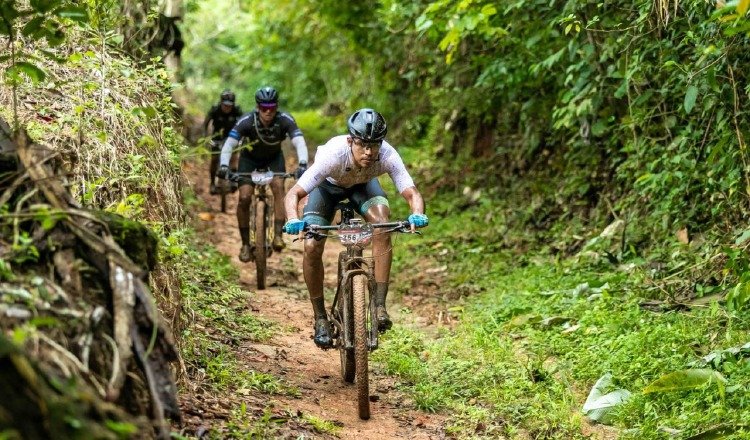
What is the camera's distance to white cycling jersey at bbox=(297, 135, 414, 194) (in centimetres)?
672

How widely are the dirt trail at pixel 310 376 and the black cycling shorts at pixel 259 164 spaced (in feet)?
4.30

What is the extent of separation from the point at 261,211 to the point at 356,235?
4028 mm

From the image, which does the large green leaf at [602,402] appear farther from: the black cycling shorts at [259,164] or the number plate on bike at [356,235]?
the black cycling shorts at [259,164]

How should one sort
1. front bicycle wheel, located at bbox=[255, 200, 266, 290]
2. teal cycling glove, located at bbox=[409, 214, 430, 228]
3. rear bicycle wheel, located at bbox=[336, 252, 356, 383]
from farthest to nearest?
front bicycle wheel, located at bbox=[255, 200, 266, 290]
rear bicycle wheel, located at bbox=[336, 252, 356, 383]
teal cycling glove, located at bbox=[409, 214, 430, 228]

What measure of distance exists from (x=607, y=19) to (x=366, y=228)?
13.8 ft

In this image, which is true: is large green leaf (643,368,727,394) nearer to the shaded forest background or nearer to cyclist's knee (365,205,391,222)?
the shaded forest background

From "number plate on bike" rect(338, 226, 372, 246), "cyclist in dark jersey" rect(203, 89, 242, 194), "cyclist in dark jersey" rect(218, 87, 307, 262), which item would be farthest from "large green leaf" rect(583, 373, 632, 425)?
"cyclist in dark jersey" rect(203, 89, 242, 194)

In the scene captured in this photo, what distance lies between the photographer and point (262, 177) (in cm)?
1019

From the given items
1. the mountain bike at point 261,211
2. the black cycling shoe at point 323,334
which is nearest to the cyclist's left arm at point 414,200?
the black cycling shoe at point 323,334

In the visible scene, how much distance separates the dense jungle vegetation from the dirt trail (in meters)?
0.23

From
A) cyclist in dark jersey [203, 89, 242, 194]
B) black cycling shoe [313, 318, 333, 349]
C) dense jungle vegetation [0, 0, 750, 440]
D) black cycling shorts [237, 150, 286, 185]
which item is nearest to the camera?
dense jungle vegetation [0, 0, 750, 440]

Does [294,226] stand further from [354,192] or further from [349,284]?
[354,192]

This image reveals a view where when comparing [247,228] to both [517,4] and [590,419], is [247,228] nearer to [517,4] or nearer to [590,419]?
[517,4]

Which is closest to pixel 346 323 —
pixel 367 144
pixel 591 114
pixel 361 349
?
pixel 361 349
